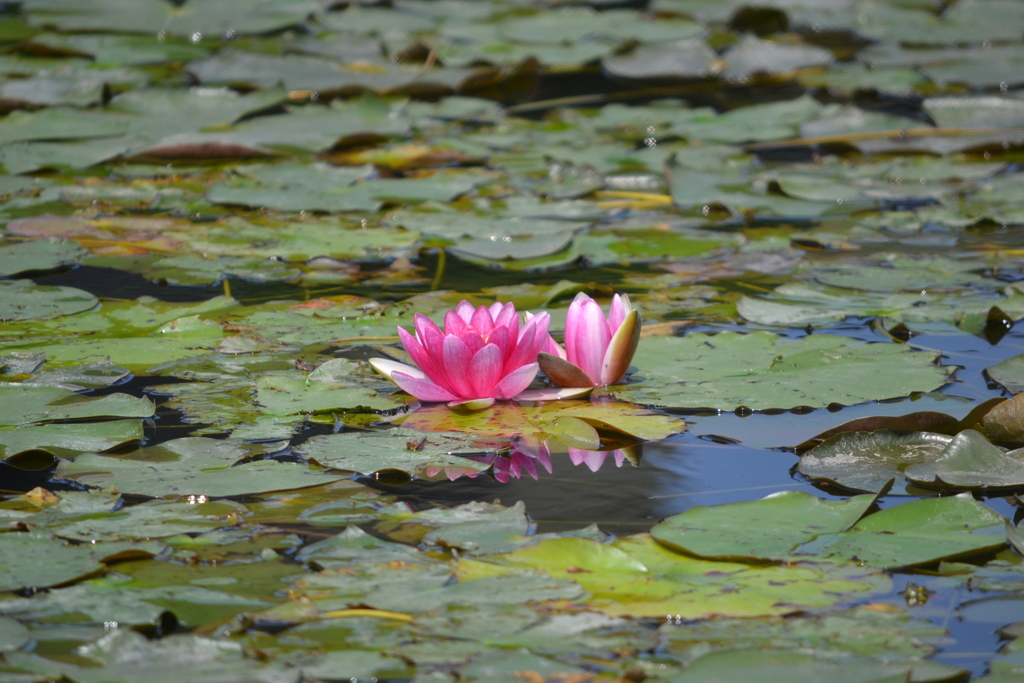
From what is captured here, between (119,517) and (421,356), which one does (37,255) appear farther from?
(119,517)

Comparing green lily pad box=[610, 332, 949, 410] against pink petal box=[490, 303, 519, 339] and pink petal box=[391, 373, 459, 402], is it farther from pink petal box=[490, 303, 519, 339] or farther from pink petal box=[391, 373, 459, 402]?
pink petal box=[391, 373, 459, 402]

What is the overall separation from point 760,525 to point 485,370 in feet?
2.34

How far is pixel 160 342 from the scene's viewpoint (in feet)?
7.93

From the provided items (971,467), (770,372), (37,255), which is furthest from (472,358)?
(37,255)

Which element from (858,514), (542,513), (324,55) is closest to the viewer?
(858,514)

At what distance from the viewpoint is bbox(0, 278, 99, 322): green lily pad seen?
2531 millimetres

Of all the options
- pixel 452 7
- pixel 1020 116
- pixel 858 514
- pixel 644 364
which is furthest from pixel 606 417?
pixel 452 7

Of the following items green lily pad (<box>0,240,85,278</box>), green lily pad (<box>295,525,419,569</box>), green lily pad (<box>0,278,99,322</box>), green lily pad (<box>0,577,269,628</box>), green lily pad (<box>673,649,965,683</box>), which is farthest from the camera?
green lily pad (<box>0,240,85,278</box>)

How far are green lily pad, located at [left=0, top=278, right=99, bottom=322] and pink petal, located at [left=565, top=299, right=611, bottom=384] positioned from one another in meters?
1.32

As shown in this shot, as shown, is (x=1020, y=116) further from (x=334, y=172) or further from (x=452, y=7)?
(x=452, y=7)

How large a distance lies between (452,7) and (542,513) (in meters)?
5.81

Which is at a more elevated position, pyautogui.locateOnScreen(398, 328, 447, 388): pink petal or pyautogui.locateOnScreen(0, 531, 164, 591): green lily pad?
pyautogui.locateOnScreen(398, 328, 447, 388): pink petal

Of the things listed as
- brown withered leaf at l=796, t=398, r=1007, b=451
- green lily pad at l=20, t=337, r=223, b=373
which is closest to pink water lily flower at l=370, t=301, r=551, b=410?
green lily pad at l=20, t=337, r=223, b=373

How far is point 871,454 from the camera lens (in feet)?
6.00
